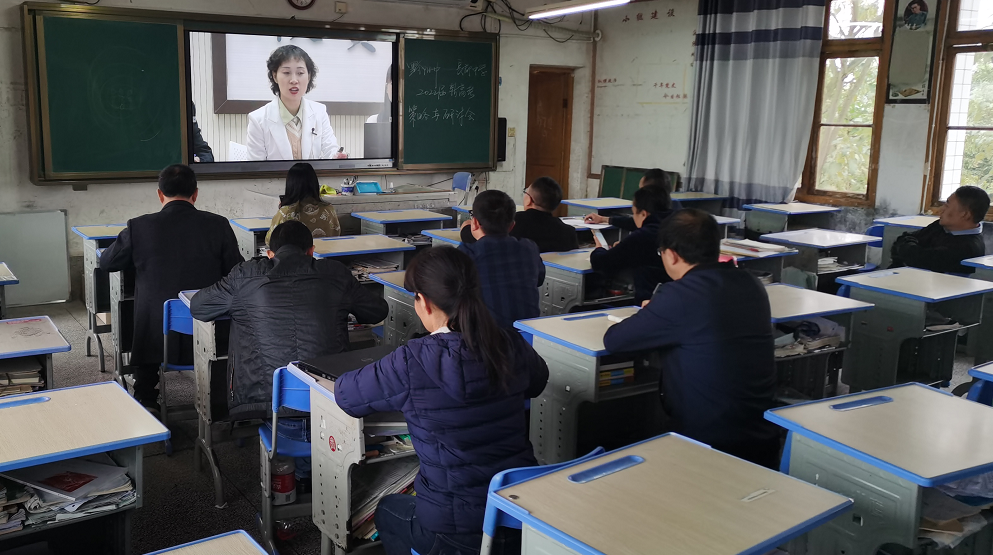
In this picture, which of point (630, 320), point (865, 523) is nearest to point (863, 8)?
point (630, 320)

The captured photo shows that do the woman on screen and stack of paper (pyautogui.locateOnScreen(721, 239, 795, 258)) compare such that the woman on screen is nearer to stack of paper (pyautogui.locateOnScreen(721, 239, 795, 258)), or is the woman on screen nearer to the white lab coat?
the white lab coat

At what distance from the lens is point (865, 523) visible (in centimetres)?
205

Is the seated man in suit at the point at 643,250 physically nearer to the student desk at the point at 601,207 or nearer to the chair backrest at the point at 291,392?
the chair backrest at the point at 291,392

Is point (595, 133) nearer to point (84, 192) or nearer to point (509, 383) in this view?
point (84, 192)

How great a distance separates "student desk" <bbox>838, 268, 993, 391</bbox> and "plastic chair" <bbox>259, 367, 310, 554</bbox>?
9.58ft

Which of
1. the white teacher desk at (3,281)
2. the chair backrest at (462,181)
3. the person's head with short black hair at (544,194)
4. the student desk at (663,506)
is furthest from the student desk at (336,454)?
the chair backrest at (462,181)

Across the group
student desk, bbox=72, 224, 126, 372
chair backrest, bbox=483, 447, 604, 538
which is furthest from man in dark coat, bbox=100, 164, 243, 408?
chair backrest, bbox=483, 447, 604, 538

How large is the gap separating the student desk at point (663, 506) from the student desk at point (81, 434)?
1007mm

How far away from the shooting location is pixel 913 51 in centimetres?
684

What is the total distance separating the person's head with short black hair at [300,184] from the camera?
186 inches

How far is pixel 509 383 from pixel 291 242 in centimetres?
135

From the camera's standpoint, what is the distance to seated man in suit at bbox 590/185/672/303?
160 inches

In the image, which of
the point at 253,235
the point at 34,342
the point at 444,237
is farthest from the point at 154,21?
the point at 34,342

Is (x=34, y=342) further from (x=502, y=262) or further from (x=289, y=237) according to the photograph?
(x=502, y=262)
